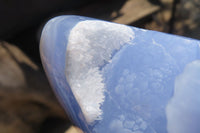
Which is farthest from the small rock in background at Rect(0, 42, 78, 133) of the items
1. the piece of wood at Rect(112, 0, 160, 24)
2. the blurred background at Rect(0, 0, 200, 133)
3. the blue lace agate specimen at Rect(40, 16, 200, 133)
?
the piece of wood at Rect(112, 0, 160, 24)

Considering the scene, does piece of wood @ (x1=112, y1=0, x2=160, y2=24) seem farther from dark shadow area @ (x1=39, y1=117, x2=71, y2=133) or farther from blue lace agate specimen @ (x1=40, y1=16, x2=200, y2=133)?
blue lace agate specimen @ (x1=40, y1=16, x2=200, y2=133)

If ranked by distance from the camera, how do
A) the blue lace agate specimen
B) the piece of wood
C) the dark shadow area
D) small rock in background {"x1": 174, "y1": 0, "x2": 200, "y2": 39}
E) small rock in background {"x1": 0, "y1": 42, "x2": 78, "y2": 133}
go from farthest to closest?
1. small rock in background {"x1": 174, "y1": 0, "x2": 200, "y2": 39}
2. the piece of wood
3. the dark shadow area
4. small rock in background {"x1": 0, "y1": 42, "x2": 78, "y2": 133}
5. the blue lace agate specimen

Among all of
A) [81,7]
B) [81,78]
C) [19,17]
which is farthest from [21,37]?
[81,78]

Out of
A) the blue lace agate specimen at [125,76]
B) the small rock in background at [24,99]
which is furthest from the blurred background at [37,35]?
the blue lace agate specimen at [125,76]

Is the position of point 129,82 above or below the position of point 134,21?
above

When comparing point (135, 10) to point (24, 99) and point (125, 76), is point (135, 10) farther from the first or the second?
point (125, 76)

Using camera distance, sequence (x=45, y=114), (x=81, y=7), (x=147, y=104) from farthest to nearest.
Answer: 1. (x=81, y=7)
2. (x=45, y=114)
3. (x=147, y=104)

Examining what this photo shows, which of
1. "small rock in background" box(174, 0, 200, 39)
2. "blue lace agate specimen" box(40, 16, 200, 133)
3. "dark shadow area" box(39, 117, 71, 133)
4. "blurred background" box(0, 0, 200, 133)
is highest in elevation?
"blue lace agate specimen" box(40, 16, 200, 133)

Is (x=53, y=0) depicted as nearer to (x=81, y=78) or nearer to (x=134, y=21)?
(x=134, y=21)
